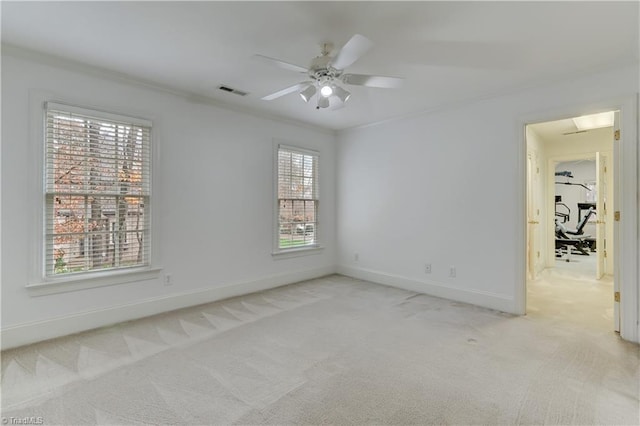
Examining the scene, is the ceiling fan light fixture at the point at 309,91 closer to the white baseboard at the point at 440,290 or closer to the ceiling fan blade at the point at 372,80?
the ceiling fan blade at the point at 372,80

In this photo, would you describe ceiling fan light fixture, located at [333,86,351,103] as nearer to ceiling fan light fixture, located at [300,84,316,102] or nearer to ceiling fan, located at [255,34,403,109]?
ceiling fan, located at [255,34,403,109]

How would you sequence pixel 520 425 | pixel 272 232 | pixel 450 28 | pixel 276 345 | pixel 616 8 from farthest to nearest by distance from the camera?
pixel 272 232, pixel 276 345, pixel 450 28, pixel 616 8, pixel 520 425

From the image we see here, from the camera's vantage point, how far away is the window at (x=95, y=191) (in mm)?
2885

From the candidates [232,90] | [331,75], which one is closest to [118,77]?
[232,90]

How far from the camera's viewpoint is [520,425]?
1.75 meters

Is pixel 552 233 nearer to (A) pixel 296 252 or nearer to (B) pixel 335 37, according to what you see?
(A) pixel 296 252

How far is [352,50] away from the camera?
206cm

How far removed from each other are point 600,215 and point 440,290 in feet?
10.7

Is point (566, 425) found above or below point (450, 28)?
below

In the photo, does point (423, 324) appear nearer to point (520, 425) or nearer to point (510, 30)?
point (520, 425)

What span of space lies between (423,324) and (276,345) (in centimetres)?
159

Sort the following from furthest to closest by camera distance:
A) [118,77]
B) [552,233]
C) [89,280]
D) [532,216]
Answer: [552,233] → [532,216] → [118,77] → [89,280]

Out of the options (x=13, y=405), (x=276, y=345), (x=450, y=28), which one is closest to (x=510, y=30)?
(x=450, y=28)

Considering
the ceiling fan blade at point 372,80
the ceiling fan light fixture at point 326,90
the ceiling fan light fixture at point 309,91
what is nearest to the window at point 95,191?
the ceiling fan light fixture at point 309,91
